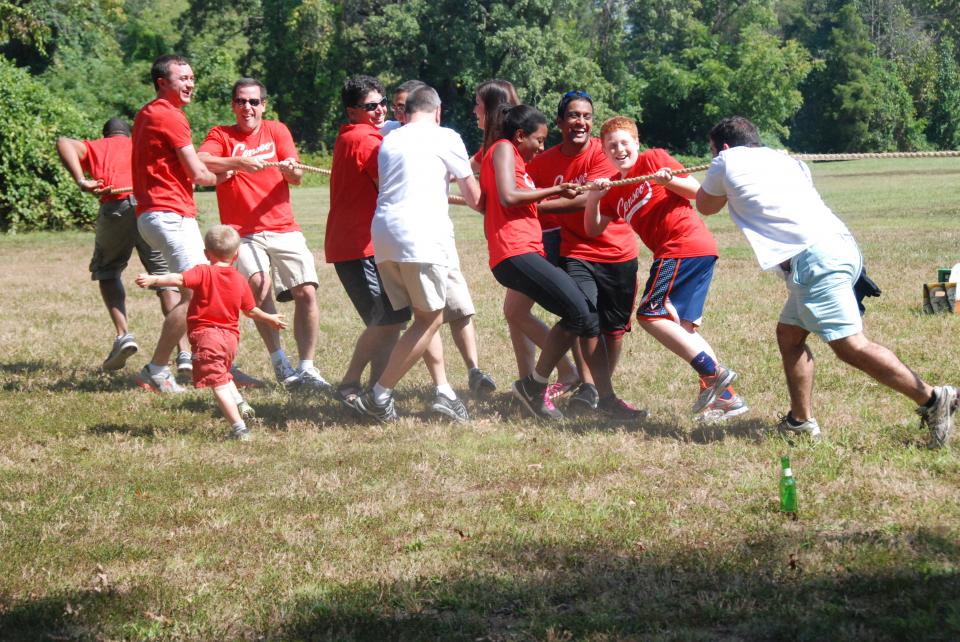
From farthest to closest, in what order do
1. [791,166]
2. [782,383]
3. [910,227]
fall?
[910,227] < [782,383] < [791,166]

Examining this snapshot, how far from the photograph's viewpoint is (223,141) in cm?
798

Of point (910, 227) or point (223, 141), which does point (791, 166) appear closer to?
point (223, 141)

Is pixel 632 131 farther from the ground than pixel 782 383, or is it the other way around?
pixel 632 131

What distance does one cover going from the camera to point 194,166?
7504 millimetres

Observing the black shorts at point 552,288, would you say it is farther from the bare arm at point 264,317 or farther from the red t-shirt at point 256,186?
the red t-shirt at point 256,186

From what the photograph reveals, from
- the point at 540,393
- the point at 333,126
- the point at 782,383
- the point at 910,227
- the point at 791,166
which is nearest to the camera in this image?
the point at 791,166

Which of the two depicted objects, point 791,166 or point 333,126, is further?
point 333,126

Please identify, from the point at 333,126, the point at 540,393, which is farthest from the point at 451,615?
the point at 333,126

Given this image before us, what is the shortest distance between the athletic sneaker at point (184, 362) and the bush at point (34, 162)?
1392 cm

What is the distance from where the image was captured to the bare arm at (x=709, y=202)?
5.92 metres

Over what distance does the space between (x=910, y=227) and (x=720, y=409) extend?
43.3 feet

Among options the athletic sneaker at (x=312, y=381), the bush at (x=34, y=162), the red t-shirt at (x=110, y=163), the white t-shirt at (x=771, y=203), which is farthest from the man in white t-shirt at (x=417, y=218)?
the bush at (x=34, y=162)

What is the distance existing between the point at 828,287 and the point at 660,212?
141cm

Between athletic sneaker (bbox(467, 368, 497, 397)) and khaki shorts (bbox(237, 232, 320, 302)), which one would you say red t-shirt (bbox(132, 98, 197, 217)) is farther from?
athletic sneaker (bbox(467, 368, 497, 397))
